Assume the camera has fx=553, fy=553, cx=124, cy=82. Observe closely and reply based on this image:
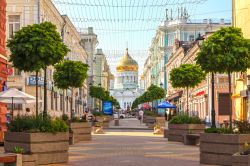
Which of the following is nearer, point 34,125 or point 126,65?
point 34,125

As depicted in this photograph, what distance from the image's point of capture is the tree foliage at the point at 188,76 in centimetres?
3244

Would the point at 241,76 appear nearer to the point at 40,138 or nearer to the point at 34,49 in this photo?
the point at 34,49

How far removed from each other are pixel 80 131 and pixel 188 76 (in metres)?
7.79

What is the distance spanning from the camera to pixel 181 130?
26984 mm

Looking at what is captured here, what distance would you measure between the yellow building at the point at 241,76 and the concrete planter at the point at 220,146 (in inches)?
883

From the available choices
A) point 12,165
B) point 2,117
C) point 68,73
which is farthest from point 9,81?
point 12,165

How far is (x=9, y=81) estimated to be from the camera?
46.7 meters

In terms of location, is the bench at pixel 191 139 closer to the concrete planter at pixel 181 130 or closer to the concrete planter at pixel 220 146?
the concrete planter at pixel 181 130

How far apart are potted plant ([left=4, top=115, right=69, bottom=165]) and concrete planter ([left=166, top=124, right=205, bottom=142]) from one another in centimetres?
1049

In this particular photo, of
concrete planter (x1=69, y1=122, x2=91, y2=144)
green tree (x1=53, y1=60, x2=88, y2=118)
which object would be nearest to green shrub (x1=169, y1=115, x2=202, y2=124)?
concrete planter (x1=69, y1=122, x2=91, y2=144)

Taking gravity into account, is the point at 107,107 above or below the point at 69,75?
below

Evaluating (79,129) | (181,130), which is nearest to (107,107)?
(79,129)

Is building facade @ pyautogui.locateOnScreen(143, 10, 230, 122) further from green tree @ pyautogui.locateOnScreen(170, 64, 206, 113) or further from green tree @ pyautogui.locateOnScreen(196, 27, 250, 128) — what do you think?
green tree @ pyautogui.locateOnScreen(196, 27, 250, 128)

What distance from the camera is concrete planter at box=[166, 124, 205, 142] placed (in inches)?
1016
